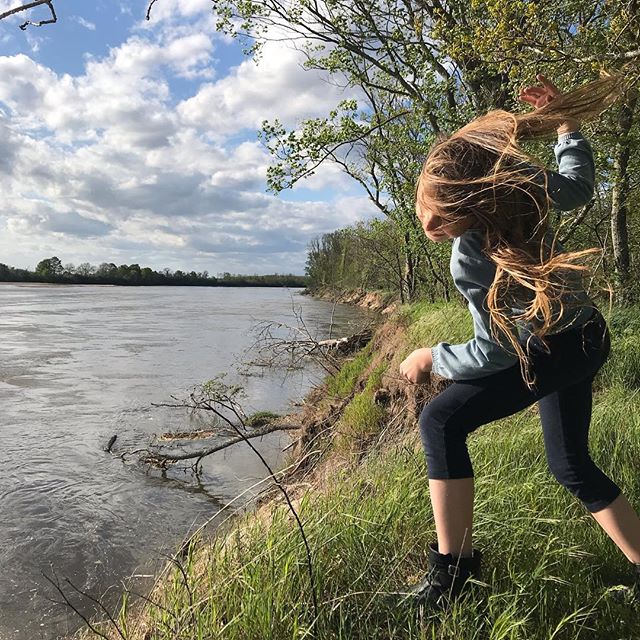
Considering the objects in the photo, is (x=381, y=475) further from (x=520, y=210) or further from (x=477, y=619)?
(x=520, y=210)

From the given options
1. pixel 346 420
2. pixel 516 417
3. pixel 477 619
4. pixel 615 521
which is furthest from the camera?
pixel 346 420

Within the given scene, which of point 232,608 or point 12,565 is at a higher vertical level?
point 232,608

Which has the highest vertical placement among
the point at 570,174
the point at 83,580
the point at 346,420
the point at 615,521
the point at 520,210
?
the point at 570,174

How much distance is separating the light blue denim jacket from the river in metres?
1.87

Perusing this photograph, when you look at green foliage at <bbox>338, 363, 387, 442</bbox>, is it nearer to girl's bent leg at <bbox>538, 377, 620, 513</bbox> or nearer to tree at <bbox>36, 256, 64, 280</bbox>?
girl's bent leg at <bbox>538, 377, 620, 513</bbox>

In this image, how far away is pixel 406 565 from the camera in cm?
254

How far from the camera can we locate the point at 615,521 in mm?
2164

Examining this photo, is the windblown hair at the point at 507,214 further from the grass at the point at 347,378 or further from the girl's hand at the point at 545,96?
the grass at the point at 347,378

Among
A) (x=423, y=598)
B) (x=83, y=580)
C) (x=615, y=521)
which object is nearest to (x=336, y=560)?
(x=423, y=598)

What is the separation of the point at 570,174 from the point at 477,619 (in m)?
1.70

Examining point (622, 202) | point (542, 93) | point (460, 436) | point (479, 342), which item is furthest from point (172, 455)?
point (622, 202)

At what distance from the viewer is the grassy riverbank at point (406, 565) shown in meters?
2.06

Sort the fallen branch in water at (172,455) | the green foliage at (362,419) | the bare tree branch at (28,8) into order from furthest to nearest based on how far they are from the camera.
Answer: the fallen branch in water at (172,455) → the green foliage at (362,419) → the bare tree branch at (28,8)

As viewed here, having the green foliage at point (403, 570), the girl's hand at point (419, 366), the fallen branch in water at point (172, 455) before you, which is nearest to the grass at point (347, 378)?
the fallen branch in water at point (172, 455)
